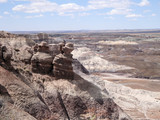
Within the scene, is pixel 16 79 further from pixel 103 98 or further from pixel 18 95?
pixel 103 98

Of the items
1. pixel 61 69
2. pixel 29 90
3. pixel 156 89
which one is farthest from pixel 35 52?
pixel 156 89

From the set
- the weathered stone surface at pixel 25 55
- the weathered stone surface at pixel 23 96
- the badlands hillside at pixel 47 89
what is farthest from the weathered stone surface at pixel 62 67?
the weathered stone surface at pixel 23 96

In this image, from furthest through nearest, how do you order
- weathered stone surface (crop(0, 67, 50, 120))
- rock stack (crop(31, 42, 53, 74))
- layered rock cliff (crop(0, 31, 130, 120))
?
rock stack (crop(31, 42, 53, 74))
layered rock cliff (crop(0, 31, 130, 120))
weathered stone surface (crop(0, 67, 50, 120))

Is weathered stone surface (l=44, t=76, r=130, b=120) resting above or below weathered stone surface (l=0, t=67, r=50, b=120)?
below

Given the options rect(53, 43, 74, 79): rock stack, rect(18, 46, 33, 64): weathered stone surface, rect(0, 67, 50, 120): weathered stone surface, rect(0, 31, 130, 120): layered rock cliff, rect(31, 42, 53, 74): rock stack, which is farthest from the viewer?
rect(18, 46, 33, 64): weathered stone surface

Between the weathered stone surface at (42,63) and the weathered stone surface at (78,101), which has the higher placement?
the weathered stone surface at (42,63)

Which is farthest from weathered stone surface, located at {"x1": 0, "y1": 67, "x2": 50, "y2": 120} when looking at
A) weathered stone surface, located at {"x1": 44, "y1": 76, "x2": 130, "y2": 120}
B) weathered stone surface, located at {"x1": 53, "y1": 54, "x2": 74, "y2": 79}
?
weathered stone surface, located at {"x1": 53, "y1": 54, "x2": 74, "y2": 79}

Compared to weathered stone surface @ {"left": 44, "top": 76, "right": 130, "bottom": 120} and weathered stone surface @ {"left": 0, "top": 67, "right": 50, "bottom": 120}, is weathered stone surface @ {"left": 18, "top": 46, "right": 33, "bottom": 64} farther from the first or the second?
weathered stone surface @ {"left": 0, "top": 67, "right": 50, "bottom": 120}

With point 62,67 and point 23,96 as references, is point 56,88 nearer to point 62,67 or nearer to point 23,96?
point 62,67

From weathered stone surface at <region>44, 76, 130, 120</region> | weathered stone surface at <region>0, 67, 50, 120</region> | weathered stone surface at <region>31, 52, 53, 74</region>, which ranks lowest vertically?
weathered stone surface at <region>44, 76, 130, 120</region>

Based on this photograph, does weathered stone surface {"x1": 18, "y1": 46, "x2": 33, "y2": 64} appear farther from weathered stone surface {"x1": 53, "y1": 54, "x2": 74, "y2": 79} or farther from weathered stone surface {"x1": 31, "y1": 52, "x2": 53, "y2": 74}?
weathered stone surface {"x1": 53, "y1": 54, "x2": 74, "y2": 79}

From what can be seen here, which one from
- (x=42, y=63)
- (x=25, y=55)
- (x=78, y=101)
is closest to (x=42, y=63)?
→ (x=42, y=63)

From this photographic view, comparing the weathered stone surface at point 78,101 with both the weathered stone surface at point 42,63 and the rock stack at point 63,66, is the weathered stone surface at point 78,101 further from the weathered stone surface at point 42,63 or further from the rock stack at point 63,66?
the weathered stone surface at point 42,63

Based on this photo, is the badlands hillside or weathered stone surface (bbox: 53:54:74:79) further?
weathered stone surface (bbox: 53:54:74:79)
